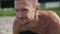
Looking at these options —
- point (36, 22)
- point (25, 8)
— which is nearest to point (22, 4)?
point (25, 8)

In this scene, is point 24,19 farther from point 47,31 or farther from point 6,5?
point 6,5

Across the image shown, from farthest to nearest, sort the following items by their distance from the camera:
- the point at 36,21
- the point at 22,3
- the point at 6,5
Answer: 1. the point at 6,5
2. the point at 36,21
3. the point at 22,3

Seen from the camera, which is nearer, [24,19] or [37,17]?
[24,19]

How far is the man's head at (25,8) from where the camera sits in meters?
1.19

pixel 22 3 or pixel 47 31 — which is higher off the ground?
pixel 22 3

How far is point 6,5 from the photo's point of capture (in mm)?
8836

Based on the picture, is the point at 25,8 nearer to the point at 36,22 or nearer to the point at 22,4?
the point at 22,4

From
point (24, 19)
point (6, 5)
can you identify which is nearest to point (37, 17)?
point (24, 19)

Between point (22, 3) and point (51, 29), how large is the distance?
23 centimetres

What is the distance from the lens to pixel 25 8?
3.91 ft

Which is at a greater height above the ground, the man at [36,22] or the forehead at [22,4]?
the forehead at [22,4]

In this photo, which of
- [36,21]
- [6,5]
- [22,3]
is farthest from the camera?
[6,5]

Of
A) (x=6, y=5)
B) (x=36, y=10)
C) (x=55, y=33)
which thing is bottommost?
(x=6, y=5)

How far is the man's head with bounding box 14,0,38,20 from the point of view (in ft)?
3.90
